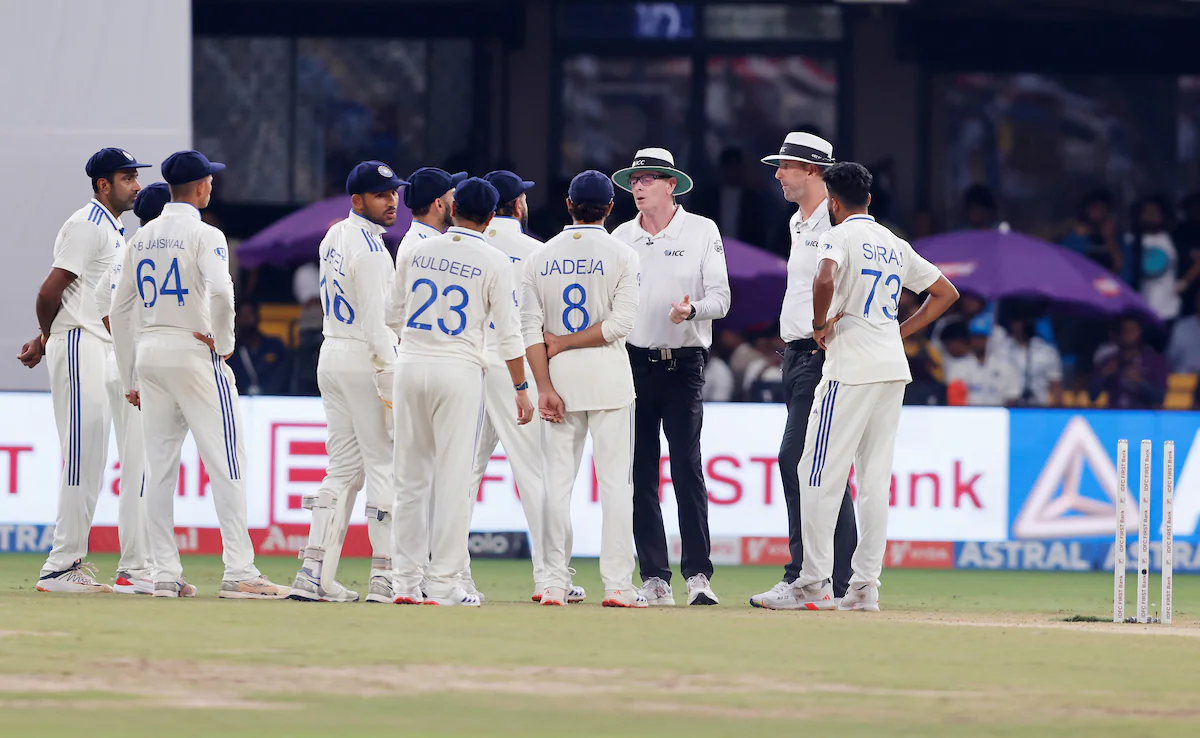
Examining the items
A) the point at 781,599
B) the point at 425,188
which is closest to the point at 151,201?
the point at 425,188

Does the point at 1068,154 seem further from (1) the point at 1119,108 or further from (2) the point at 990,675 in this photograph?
(2) the point at 990,675

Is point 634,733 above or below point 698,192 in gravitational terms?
below

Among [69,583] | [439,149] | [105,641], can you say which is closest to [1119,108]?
[439,149]

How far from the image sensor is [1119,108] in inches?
884

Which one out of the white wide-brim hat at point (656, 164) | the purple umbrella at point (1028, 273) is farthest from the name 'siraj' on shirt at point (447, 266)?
the purple umbrella at point (1028, 273)

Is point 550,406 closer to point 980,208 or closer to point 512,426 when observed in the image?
point 512,426

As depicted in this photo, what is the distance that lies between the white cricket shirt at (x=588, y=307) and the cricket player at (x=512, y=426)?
0.36 m

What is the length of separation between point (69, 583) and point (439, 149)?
41.1ft

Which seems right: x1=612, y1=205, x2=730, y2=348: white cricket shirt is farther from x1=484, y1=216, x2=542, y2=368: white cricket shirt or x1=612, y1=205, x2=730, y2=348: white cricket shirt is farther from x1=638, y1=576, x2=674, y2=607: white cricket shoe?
x1=638, y1=576, x2=674, y2=607: white cricket shoe

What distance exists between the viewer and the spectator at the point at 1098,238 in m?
19.8

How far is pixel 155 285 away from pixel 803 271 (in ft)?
11.0

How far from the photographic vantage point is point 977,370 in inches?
658

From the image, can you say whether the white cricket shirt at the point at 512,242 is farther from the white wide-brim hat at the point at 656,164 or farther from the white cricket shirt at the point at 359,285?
the white cricket shirt at the point at 359,285

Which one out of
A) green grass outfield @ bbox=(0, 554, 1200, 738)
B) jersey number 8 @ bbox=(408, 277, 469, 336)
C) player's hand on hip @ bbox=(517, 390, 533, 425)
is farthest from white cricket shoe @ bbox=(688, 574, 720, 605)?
jersey number 8 @ bbox=(408, 277, 469, 336)
